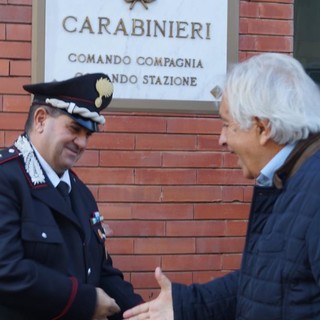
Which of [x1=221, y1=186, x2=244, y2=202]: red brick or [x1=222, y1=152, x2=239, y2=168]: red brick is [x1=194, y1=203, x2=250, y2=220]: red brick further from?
[x1=222, y1=152, x2=239, y2=168]: red brick

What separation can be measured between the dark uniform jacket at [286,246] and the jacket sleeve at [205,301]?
25 cm

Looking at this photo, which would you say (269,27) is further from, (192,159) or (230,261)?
(230,261)

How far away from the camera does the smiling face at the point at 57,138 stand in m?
2.67

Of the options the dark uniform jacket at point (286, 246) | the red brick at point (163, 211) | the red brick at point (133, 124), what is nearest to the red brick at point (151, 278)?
the red brick at point (163, 211)

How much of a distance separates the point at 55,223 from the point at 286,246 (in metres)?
0.96

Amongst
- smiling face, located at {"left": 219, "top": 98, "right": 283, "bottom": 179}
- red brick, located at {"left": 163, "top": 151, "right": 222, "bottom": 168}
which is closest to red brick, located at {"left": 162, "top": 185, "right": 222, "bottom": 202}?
red brick, located at {"left": 163, "top": 151, "right": 222, "bottom": 168}

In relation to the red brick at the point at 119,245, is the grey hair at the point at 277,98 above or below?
above

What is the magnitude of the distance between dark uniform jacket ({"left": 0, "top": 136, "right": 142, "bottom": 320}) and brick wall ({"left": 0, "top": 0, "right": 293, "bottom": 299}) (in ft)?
3.86

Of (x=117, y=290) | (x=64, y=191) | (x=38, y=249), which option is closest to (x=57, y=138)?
(x=64, y=191)

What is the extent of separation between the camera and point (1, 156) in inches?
101

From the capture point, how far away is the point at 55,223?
8.48ft

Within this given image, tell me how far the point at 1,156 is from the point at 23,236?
309 mm

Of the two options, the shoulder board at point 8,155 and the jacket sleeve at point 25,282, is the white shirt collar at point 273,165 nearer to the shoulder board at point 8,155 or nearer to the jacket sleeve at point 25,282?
the jacket sleeve at point 25,282

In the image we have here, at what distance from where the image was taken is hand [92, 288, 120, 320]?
2.59m
